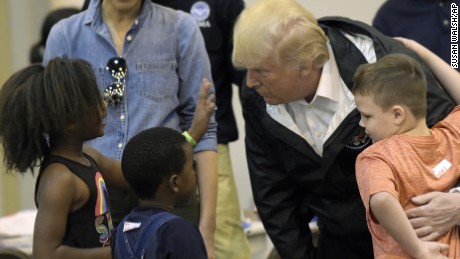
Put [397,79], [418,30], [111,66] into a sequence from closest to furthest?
[397,79] < [111,66] < [418,30]

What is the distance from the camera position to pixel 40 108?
8.25 ft

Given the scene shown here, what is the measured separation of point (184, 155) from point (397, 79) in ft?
1.95

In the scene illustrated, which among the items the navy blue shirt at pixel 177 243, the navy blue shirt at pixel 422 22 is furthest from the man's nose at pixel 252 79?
the navy blue shirt at pixel 422 22

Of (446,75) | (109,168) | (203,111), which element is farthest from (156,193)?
(446,75)

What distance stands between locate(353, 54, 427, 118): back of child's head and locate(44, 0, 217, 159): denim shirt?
75 centimetres

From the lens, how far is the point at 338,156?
2.74 m

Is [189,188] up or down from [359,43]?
down

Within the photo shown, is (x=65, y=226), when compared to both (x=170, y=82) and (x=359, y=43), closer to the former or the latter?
(x=170, y=82)

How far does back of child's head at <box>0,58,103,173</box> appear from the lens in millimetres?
2514

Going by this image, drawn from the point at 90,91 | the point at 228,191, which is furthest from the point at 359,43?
the point at 228,191

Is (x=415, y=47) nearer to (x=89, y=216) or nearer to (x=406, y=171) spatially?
(x=406, y=171)

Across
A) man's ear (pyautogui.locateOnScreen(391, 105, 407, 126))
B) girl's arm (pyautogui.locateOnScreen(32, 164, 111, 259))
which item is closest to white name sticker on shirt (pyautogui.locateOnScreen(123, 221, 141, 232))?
girl's arm (pyautogui.locateOnScreen(32, 164, 111, 259))

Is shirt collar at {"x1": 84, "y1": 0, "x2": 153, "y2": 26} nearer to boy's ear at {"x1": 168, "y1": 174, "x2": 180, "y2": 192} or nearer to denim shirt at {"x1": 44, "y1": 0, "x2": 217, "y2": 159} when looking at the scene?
denim shirt at {"x1": 44, "y1": 0, "x2": 217, "y2": 159}

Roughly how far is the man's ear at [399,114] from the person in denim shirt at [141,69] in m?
0.81
